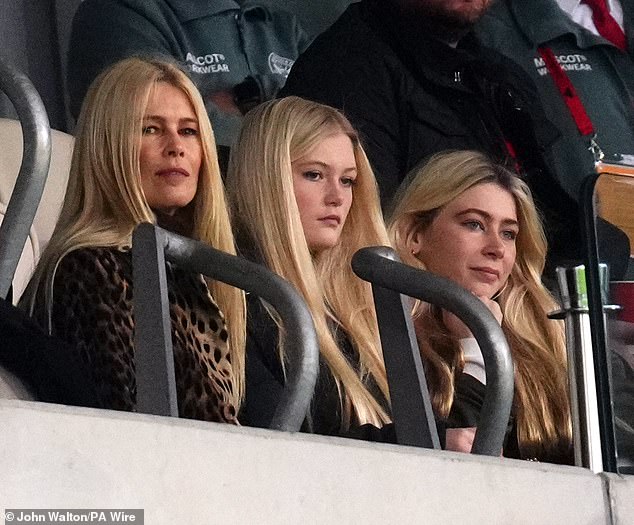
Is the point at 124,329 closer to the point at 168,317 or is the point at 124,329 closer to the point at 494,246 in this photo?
the point at 168,317

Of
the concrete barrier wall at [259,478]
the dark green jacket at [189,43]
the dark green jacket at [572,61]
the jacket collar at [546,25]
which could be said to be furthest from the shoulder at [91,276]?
the jacket collar at [546,25]

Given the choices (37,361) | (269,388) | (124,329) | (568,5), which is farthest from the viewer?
(568,5)

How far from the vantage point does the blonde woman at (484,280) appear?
61.4 inches

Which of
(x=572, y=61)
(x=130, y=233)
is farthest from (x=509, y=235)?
(x=572, y=61)

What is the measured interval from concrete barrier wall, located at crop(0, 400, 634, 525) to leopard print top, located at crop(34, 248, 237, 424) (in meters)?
0.43

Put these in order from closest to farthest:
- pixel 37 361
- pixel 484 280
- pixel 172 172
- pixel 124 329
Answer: pixel 37 361 < pixel 124 329 < pixel 172 172 < pixel 484 280

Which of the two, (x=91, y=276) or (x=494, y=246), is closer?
(x=91, y=276)

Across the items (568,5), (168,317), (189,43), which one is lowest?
(168,317)

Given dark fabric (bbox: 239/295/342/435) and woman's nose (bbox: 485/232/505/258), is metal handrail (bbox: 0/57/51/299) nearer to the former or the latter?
dark fabric (bbox: 239/295/342/435)

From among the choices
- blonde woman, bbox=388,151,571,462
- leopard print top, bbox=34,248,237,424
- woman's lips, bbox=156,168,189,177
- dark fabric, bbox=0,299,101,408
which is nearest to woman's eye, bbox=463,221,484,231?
blonde woman, bbox=388,151,571,462

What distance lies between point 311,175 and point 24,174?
2.62 ft

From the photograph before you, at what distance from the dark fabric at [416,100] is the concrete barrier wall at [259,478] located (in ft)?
3.39

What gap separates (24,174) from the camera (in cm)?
88

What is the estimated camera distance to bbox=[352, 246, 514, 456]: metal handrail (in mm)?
891
